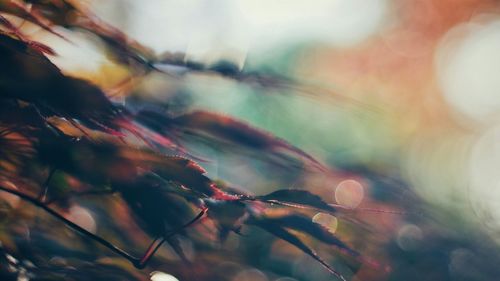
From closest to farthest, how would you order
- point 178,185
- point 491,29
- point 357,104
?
point 178,185
point 357,104
point 491,29

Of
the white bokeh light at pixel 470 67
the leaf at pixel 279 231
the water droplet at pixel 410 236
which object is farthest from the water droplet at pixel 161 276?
the white bokeh light at pixel 470 67

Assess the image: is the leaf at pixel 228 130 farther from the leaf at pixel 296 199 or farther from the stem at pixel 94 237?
the stem at pixel 94 237

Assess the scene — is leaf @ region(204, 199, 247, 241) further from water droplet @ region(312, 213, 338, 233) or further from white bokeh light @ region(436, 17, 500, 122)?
white bokeh light @ region(436, 17, 500, 122)

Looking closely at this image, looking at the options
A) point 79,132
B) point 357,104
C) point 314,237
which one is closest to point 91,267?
point 79,132

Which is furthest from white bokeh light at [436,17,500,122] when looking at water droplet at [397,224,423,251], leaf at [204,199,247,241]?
leaf at [204,199,247,241]

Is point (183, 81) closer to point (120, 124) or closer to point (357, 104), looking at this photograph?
point (120, 124)
